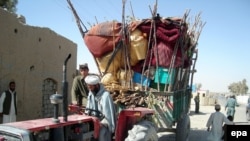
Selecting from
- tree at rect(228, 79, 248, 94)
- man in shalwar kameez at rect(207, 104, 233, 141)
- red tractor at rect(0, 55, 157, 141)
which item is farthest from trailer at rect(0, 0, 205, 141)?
tree at rect(228, 79, 248, 94)

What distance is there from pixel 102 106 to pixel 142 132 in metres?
0.88

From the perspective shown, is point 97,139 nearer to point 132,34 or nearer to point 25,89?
point 132,34

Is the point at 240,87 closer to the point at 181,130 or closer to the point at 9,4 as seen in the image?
the point at 9,4

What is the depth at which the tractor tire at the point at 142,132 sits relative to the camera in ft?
17.9

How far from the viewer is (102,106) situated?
521 centimetres

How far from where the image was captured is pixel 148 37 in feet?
26.6

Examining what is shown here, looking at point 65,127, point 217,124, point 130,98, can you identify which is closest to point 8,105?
point 130,98

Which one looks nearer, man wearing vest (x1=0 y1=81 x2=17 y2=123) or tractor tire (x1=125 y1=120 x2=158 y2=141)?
tractor tire (x1=125 y1=120 x2=158 y2=141)

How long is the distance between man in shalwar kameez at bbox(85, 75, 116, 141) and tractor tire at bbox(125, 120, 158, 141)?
0.40 m

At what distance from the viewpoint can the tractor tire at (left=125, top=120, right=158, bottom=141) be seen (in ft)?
17.9

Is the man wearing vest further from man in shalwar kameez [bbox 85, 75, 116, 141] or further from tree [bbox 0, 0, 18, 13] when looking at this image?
tree [bbox 0, 0, 18, 13]

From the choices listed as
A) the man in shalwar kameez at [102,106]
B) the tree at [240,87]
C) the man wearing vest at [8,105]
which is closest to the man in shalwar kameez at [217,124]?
the man in shalwar kameez at [102,106]

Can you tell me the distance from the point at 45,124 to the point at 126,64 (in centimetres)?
428

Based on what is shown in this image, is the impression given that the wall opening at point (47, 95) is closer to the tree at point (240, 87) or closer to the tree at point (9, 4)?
the tree at point (9, 4)
